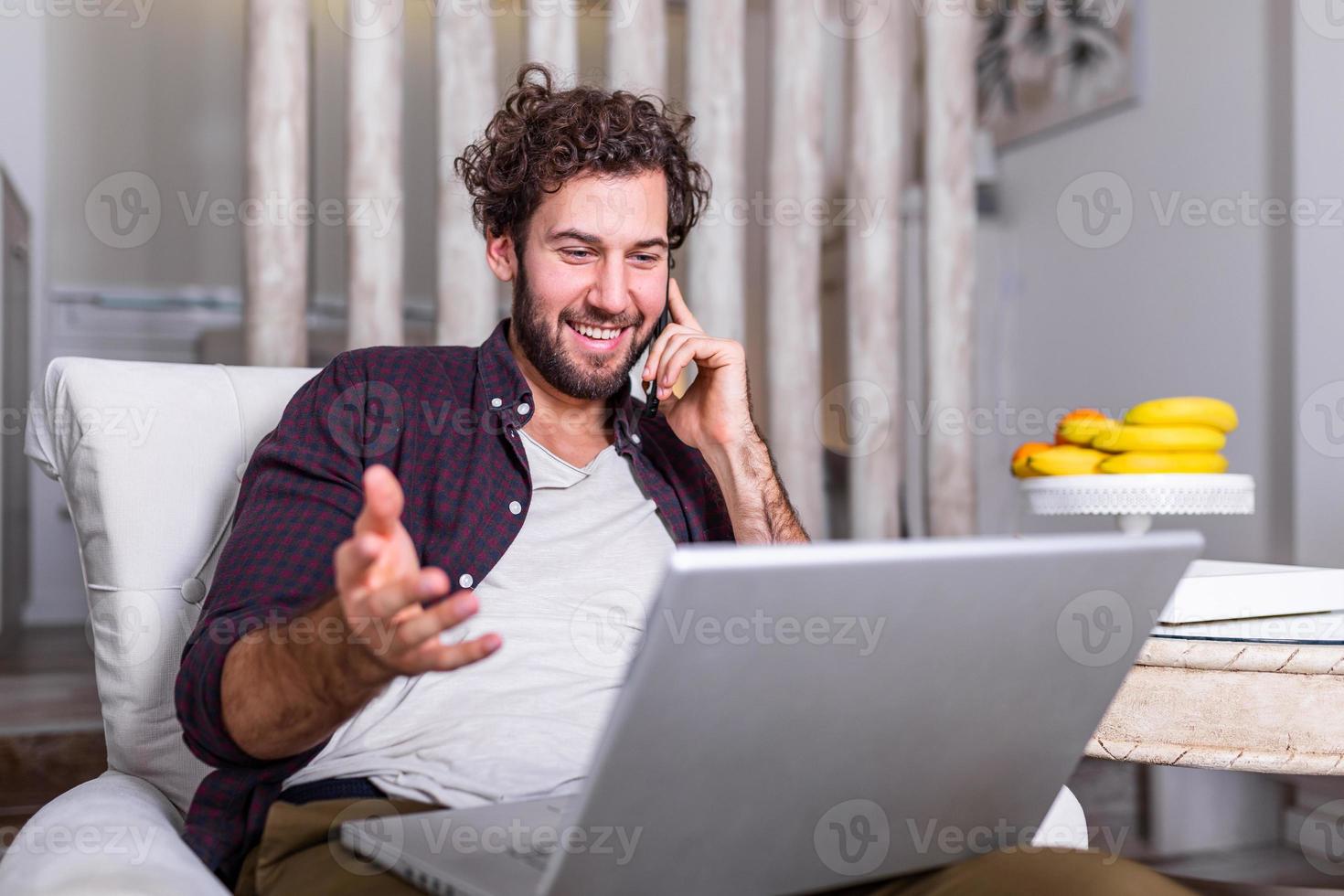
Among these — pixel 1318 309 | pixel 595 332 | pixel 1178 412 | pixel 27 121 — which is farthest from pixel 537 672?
pixel 27 121

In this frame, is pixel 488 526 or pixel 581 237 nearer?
pixel 488 526

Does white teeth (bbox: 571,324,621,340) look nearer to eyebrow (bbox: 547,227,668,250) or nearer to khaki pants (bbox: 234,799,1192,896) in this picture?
eyebrow (bbox: 547,227,668,250)

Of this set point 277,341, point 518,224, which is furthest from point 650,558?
point 277,341

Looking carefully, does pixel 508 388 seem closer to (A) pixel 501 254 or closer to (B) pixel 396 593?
(A) pixel 501 254

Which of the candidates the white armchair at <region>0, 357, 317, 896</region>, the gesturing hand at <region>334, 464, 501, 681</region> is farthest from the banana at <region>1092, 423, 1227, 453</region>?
the gesturing hand at <region>334, 464, 501, 681</region>

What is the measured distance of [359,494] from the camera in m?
1.08

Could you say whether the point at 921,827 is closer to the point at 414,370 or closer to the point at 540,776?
the point at 540,776

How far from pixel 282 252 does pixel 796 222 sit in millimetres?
958

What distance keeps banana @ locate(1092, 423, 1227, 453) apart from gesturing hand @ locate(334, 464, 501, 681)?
1185 millimetres

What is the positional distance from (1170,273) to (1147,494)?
4.43 feet

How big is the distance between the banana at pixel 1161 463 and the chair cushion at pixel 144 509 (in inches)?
41.5

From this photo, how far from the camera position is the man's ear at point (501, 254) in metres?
1.46

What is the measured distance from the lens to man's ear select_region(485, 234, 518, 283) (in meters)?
1.46

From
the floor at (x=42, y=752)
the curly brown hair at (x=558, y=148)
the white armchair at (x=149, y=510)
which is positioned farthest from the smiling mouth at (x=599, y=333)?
the floor at (x=42, y=752)
